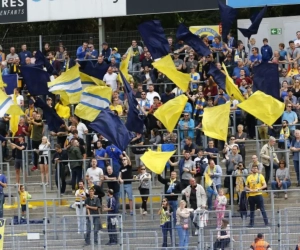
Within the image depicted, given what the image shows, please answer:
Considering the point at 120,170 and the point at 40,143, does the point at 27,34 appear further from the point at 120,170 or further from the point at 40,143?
the point at 120,170

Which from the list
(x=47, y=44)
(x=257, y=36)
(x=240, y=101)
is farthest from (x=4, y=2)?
(x=240, y=101)

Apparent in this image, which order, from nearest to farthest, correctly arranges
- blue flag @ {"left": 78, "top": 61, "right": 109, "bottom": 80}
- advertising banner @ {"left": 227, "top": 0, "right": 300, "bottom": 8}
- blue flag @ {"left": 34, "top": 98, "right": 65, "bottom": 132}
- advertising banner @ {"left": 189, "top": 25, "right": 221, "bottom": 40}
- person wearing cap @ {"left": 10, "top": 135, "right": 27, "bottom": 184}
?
blue flag @ {"left": 34, "top": 98, "right": 65, "bottom": 132} < person wearing cap @ {"left": 10, "top": 135, "right": 27, "bottom": 184} < blue flag @ {"left": 78, "top": 61, "right": 109, "bottom": 80} < advertising banner @ {"left": 227, "top": 0, "right": 300, "bottom": 8} < advertising banner @ {"left": 189, "top": 25, "right": 221, "bottom": 40}

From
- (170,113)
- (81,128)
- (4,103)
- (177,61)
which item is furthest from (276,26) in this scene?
(4,103)

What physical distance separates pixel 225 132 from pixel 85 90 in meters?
4.59

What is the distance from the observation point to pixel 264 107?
114 feet

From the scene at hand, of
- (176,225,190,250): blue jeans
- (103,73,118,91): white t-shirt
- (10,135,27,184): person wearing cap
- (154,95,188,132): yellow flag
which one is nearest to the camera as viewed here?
(176,225,190,250): blue jeans

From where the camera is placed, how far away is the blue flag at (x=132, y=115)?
1411 inches

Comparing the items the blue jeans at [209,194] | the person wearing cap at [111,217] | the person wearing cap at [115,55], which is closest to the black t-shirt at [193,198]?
the blue jeans at [209,194]

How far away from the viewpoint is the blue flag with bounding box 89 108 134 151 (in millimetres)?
35125

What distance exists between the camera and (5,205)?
37.2 metres

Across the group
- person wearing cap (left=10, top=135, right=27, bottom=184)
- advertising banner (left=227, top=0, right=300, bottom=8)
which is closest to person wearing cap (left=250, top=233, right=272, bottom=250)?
person wearing cap (left=10, top=135, right=27, bottom=184)

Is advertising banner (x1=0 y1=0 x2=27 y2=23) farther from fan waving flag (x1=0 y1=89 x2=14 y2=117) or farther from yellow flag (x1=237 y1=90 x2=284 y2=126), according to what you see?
yellow flag (x1=237 y1=90 x2=284 y2=126)

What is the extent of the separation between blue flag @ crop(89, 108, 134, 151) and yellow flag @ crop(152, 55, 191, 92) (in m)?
2.42

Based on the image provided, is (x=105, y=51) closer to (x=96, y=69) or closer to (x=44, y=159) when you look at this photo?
(x=96, y=69)
